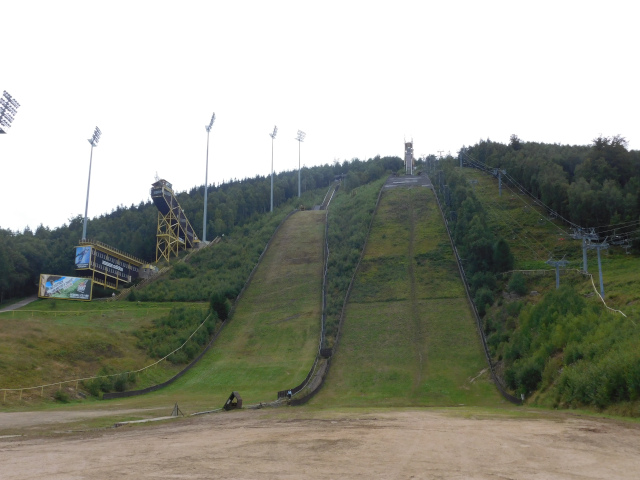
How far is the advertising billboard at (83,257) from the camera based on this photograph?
188ft

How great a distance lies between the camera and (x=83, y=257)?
57.4 m

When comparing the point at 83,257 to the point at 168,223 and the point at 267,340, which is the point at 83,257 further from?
the point at 267,340

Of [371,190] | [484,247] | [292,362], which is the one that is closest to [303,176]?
[371,190]

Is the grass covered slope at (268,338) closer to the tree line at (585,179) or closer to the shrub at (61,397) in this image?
the shrub at (61,397)

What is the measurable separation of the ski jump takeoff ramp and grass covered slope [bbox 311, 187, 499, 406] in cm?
2723

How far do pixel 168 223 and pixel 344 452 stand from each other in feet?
214

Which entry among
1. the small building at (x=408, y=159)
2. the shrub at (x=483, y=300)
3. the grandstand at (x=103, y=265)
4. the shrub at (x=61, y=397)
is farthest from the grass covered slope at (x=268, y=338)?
the small building at (x=408, y=159)

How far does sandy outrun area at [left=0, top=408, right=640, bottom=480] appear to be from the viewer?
26.7ft

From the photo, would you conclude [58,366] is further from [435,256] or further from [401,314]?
[435,256]

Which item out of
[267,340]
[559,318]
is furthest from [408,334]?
[559,318]

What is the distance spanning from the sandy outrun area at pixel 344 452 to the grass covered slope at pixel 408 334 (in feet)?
50.1

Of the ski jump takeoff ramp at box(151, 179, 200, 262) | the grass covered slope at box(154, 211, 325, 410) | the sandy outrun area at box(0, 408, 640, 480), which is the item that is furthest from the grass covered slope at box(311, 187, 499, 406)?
the ski jump takeoff ramp at box(151, 179, 200, 262)

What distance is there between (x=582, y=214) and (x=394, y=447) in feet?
156

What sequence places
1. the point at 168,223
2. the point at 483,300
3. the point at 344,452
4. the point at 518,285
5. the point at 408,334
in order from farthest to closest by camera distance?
1. the point at 168,223
2. the point at 483,300
3. the point at 518,285
4. the point at 408,334
5. the point at 344,452
